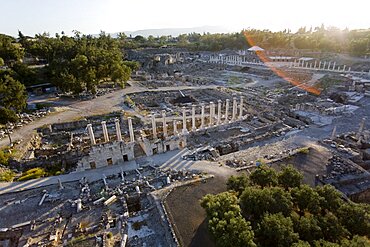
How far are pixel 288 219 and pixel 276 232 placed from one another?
1087 mm

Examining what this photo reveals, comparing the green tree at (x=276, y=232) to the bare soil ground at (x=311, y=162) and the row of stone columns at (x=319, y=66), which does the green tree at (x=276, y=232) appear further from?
the row of stone columns at (x=319, y=66)

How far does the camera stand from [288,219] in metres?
12.1

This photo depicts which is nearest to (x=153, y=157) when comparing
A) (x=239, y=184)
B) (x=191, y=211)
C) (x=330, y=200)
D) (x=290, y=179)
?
(x=191, y=211)

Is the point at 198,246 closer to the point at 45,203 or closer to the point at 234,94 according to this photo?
the point at 45,203

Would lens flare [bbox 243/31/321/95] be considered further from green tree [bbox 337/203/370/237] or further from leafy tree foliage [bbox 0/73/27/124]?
leafy tree foliage [bbox 0/73/27/124]

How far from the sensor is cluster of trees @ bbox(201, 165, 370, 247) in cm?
1140

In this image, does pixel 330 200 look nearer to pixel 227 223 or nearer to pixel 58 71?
pixel 227 223

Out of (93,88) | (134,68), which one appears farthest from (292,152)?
(134,68)

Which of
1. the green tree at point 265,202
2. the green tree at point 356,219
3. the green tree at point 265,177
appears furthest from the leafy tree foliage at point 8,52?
the green tree at point 356,219

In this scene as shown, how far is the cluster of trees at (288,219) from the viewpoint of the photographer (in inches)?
449

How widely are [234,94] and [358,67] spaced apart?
34685 mm

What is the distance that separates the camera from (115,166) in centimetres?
2319

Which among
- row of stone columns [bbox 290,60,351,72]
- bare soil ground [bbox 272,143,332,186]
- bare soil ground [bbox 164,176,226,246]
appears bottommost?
bare soil ground [bbox 272,143,332,186]

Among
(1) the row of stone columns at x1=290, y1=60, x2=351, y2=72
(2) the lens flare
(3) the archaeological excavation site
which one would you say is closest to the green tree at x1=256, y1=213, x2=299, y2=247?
(3) the archaeological excavation site
